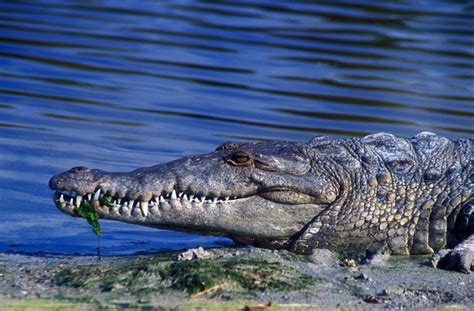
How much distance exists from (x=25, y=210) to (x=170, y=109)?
13.6 feet

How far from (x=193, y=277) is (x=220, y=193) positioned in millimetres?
906

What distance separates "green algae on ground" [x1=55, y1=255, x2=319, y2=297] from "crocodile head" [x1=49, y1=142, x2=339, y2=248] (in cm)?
42

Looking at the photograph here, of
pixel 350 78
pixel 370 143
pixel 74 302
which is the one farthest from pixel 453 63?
pixel 74 302

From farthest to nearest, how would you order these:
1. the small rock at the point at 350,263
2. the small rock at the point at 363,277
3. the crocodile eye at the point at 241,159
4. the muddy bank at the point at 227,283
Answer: the crocodile eye at the point at 241,159 < the small rock at the point at 350,263 < the small rock at the point at 363,277 < the muddy bank at the point at 227,283

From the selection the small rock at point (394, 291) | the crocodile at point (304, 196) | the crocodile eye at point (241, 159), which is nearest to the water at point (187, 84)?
the crocodile at point (304, 196)

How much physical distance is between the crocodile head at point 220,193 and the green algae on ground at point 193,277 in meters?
0.42

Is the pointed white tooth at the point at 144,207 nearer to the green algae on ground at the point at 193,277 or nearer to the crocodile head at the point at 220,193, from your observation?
the crocodile head at the point at 220,193

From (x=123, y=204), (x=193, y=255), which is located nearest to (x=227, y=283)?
(x=193, y=255)

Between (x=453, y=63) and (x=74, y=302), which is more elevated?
(x=453, y=63)

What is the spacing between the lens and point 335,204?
22.8ft

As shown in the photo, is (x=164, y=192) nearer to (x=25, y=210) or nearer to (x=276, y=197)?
(x=276, y=197)

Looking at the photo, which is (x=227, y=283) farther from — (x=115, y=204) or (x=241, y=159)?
(x=241, y=159)

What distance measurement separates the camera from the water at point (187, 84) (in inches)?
362

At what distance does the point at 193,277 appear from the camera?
5957mm
